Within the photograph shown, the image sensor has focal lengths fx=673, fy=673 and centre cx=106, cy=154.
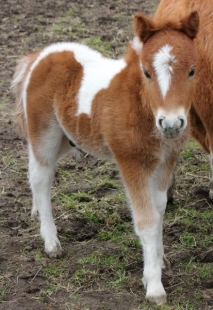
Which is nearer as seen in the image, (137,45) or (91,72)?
(137,45)

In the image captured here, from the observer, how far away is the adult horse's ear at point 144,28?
4.02 metres

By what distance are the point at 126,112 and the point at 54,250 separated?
126 cm

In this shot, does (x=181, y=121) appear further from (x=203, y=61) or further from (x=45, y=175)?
(x=45, y=175)

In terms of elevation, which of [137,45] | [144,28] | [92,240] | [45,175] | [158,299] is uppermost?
[144,28]

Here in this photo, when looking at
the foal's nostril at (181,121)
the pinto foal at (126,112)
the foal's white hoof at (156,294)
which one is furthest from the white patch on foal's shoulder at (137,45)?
the foal's white hoof at (156,294)

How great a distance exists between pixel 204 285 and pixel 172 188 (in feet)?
4.53

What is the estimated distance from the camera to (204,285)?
4.55 meters

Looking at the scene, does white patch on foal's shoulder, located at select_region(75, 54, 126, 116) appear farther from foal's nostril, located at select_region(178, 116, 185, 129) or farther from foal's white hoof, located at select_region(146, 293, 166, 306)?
foal's white hoof, located at select_region(146, 293, 166, 306)

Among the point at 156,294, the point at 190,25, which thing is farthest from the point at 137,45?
the point at 156,294

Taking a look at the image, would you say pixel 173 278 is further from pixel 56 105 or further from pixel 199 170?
pixel 199 170

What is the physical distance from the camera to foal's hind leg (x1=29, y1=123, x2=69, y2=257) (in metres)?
4.93

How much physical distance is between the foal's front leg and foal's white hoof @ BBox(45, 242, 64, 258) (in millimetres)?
820

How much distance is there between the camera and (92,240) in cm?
515

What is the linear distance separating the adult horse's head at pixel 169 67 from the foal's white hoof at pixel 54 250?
1446mm
